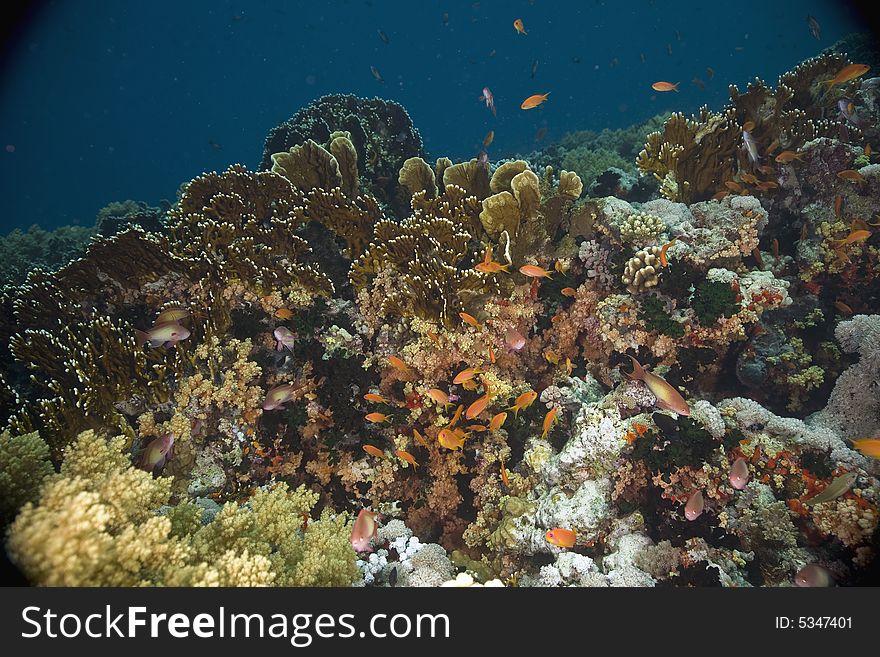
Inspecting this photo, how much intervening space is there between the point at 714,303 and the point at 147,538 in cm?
617

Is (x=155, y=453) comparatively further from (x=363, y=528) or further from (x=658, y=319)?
(x=658, y=319)

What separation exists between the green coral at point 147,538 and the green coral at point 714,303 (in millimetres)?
4976

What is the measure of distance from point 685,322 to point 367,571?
4.95m

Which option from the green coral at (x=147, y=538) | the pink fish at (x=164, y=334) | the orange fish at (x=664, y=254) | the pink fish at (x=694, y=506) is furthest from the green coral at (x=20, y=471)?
the orange fish at (x=664, y=254)

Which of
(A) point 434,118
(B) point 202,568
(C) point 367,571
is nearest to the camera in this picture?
(B) point 202,568

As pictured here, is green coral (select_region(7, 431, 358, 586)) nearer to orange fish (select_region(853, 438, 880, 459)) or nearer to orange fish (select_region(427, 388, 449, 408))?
orange fish (select_region(427, 388, 449, 408))

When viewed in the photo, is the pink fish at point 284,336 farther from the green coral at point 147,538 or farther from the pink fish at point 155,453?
the green coral at point 147,538

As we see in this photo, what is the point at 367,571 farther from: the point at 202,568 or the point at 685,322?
the point at 685,322

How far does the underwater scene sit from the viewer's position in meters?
3.59

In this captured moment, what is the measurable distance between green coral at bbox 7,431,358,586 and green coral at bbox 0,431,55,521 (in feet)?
0.51

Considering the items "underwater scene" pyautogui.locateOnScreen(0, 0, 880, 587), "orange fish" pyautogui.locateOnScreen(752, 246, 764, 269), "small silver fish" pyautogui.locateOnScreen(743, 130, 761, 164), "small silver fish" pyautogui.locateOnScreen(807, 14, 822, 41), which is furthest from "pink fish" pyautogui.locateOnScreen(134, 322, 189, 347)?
"small silver fish" pyautogui.locateOnScreen(807, 14, 822, 41)

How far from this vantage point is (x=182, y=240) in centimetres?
583

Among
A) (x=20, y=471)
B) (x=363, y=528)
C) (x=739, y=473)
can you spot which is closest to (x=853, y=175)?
(x=739, y=473)

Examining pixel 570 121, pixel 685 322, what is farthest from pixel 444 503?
pixel 570 121
